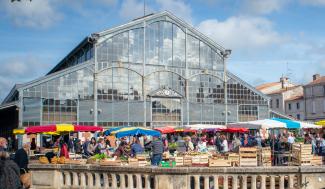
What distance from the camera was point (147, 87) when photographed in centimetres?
3866

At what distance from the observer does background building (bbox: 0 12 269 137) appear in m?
34.8

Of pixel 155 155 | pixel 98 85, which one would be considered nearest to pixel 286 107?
pixel 98 85

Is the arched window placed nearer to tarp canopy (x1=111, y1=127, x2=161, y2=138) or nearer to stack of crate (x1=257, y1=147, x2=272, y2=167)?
tarp canopy (x1=111, y1=127, x2=161, y2=138)

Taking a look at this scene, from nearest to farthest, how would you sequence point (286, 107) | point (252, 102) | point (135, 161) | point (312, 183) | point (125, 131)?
point (312, 183) → point (135, 161) → point (125, 131) → point (252, 102) → point (286, 107)

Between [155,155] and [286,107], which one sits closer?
[155,155]

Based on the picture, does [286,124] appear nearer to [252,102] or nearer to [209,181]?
[209,181]

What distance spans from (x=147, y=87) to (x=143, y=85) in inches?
16.5

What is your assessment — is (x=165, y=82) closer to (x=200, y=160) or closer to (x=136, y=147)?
(x=136, y=147)

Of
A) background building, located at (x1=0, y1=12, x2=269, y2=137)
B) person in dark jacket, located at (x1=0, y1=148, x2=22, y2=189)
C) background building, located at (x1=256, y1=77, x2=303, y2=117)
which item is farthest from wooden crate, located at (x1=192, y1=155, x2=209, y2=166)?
background building, located at (x1=256, y1=77, x2=303, y2=117)

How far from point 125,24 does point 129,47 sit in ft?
6.18

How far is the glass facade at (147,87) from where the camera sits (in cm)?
3500

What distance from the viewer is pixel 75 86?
35.8m

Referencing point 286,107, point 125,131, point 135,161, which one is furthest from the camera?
point 286,107

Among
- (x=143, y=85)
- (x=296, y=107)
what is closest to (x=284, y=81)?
(x=296, y=107)
